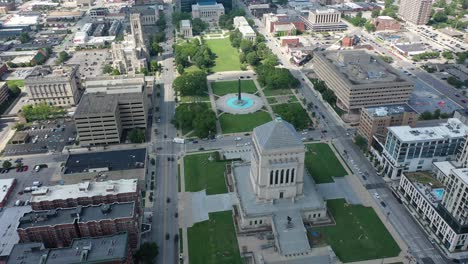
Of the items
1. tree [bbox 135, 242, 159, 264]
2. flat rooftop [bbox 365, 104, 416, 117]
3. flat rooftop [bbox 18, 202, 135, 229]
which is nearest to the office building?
flat rooftop [bbox 18, 202, 135, 229]

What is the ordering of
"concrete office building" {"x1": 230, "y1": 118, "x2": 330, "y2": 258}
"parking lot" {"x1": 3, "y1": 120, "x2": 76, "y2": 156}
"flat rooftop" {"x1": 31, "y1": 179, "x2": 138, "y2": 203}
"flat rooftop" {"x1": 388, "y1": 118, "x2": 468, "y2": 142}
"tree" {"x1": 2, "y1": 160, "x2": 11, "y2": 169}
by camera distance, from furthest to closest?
1. "parking lot" {"x1": 3, "y1": 120, "x2": 76, "y2": 156}
2. "tree" {"x1": 2, "y1": 160, "x2": 11, "y2": 169}
3. "flat rooftop" {"x1": 388, "y1": 118, "x2": 468, "y2": 142}
4. "flat rooftop" {"x1": 31, "y1": 179, "x2": 138, "y2": 203}
5. "concrete office building" {"x1": 230, "y1": 118, "x2": 330, "y2": 258}

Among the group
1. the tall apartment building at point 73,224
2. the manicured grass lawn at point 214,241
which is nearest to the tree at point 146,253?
the tall apartment building at point 73,224

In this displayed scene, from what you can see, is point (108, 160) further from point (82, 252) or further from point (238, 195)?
point (82, 252)

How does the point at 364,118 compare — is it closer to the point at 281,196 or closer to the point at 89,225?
the point at 281,196

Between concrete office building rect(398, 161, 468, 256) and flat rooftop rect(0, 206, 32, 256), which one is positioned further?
flat rooftop rect(0, 206, 32, 256)

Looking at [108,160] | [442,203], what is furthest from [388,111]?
[108,160]

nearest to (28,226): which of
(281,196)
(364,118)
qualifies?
(281,196)

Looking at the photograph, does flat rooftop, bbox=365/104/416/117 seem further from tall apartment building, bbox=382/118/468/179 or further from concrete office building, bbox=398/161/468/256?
concrete office building, bbox=398/161/468/256

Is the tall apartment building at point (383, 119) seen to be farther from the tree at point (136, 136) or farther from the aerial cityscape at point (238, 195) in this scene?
the tree at point (136, 136)
